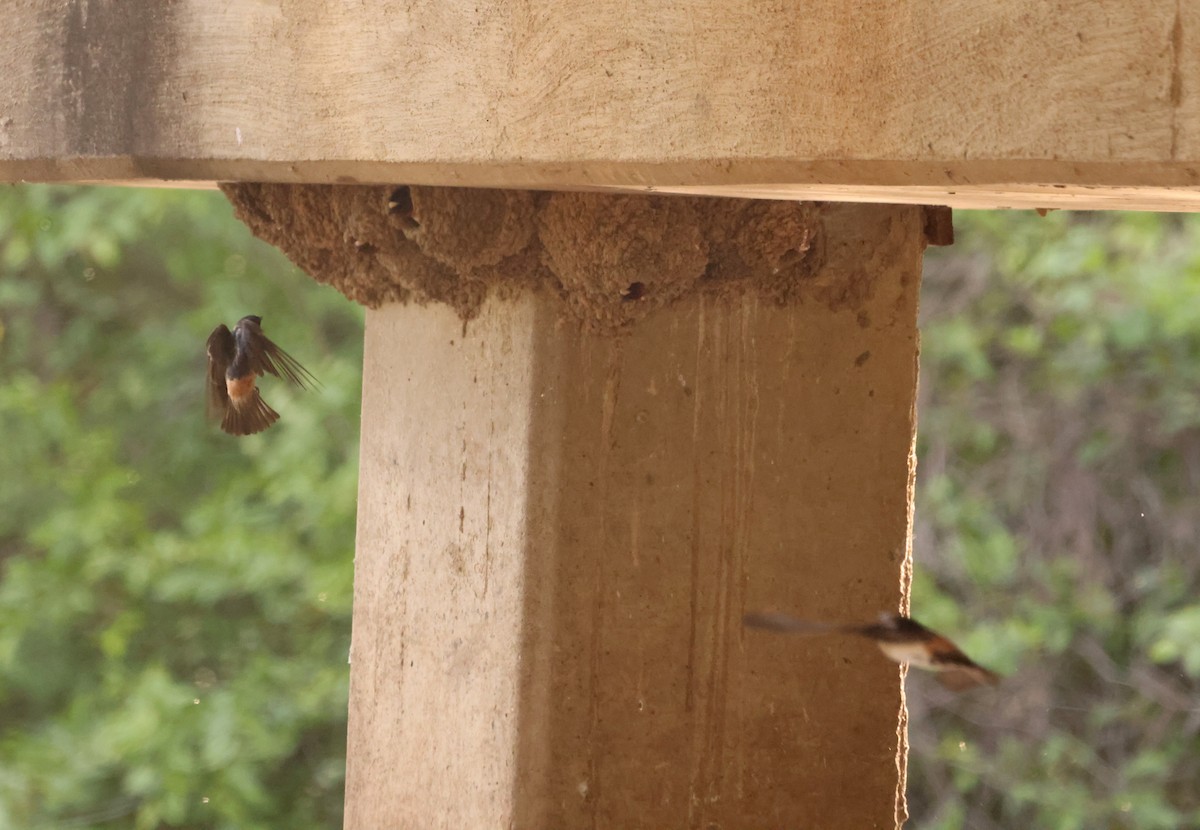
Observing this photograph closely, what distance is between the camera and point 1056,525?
7910mm

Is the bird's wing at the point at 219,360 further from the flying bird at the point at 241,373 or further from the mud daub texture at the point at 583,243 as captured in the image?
the mud daub texture at the point at 583,243

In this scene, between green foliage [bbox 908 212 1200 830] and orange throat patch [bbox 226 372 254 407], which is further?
green foliage [bbox 908 212 1200 830]

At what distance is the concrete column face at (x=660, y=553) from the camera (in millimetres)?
2775

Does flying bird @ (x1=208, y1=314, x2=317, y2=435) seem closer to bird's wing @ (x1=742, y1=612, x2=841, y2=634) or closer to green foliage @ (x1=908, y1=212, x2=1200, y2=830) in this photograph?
bird's wing @ (x1=742, y1=612, x2=841, y2=634)

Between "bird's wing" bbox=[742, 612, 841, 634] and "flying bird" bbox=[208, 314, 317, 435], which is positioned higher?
"flying bird" bbox=[208, 314, 317, 435]

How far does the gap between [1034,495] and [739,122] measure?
6.51 metres

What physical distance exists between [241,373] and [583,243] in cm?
145

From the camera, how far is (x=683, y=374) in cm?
284

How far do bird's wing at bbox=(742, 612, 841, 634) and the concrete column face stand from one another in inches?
3.2

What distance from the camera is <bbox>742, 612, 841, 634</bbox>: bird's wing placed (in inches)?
98.3

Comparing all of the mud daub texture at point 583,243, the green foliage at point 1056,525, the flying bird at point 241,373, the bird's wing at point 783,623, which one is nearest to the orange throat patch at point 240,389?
the flying bird at point 241,373

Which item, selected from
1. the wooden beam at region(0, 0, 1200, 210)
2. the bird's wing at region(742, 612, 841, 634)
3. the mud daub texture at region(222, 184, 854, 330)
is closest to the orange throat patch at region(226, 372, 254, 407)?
the mud daub texture at region(222, 184, 854, 330)

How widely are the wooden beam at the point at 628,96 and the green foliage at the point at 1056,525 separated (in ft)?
16.7

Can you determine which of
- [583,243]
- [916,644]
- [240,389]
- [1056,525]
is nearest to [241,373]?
[240,389]
